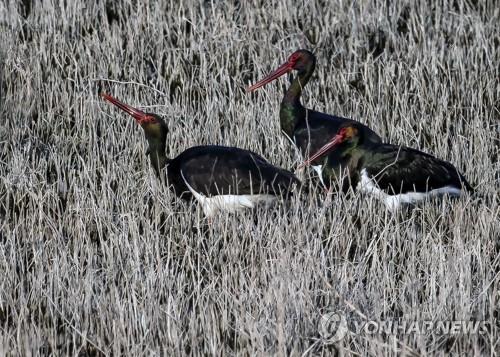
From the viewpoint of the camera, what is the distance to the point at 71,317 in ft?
12.6

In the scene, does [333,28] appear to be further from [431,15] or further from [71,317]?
[71,317]

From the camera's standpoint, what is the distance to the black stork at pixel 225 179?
16.3 ft

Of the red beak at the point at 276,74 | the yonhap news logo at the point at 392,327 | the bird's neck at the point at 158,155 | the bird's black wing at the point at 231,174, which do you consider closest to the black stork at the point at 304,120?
the red beak at the point at 276,74

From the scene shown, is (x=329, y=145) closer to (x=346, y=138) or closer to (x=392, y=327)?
(x=346, y=138)

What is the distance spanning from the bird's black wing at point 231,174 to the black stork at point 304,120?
55cm

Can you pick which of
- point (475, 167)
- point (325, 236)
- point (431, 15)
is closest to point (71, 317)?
point (325, 236)

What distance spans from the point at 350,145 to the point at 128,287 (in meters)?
1.87

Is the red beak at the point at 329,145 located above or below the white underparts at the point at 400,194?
above

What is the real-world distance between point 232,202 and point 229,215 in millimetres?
263

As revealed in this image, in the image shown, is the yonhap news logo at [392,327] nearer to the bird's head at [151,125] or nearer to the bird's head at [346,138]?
the bird's head at [346,138]

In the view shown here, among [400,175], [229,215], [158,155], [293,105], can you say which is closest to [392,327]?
[229,215]

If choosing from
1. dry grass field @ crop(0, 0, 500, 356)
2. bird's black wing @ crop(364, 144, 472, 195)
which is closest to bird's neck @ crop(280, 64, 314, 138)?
dry grass field @ crop(0, 0, 500, 356)

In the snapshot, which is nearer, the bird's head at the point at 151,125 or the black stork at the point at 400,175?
the black stork at the point at 400,175

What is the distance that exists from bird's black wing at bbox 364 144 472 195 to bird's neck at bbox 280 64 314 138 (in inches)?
33.3
